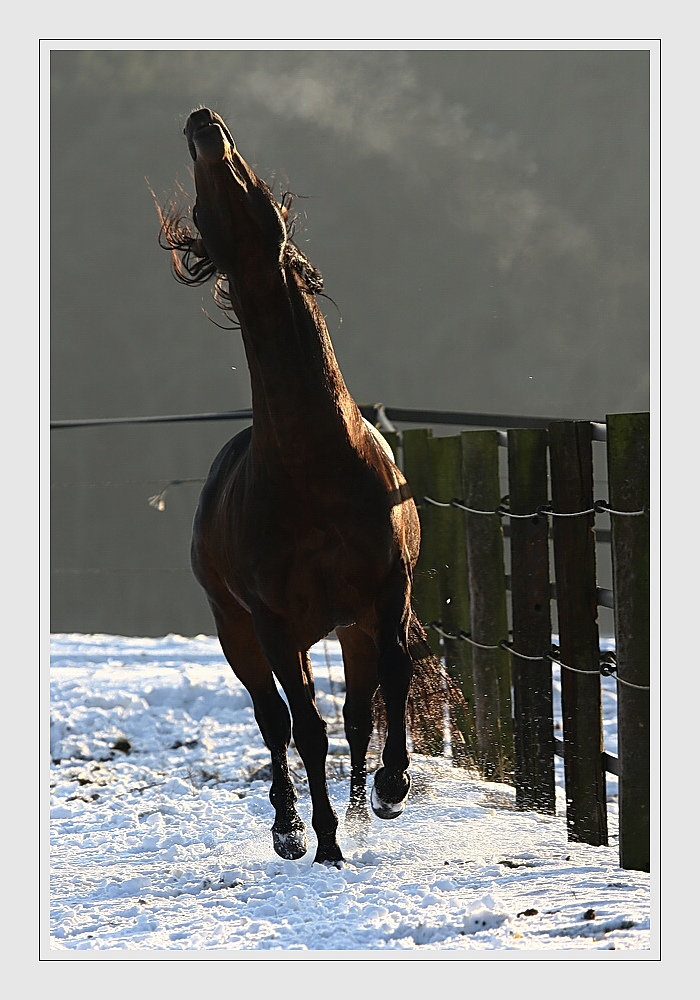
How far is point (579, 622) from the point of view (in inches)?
158

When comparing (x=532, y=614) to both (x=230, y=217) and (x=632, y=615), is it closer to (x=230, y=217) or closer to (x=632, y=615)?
(x=632, y=615)

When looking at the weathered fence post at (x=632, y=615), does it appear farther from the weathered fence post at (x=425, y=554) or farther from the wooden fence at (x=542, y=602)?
the weathered fence post at (x=425, y=554)

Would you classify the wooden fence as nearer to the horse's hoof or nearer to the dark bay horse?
the dark bay horse

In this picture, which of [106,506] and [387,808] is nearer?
[387,808]

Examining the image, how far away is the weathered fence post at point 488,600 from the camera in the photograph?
4742mm

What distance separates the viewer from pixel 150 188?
12.0ft

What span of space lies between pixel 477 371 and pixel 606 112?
95 centimetres

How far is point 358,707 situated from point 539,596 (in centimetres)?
85

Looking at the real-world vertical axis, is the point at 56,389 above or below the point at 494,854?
above

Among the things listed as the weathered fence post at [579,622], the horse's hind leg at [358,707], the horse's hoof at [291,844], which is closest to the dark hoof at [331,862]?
the horse's hoof at [291,844]
